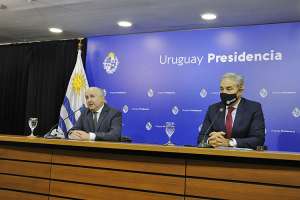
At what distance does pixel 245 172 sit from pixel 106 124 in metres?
1.84

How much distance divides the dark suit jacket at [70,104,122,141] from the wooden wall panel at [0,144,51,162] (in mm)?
616

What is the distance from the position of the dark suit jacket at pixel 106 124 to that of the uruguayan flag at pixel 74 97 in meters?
2.24

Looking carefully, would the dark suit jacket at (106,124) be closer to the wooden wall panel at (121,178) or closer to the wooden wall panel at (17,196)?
the wooden wall panel at (121,178)

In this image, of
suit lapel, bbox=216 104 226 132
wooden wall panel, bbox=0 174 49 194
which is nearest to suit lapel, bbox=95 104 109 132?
wooden wall panel, bbox=0 174 49 194

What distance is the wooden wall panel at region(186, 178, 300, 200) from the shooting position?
2.51 metres

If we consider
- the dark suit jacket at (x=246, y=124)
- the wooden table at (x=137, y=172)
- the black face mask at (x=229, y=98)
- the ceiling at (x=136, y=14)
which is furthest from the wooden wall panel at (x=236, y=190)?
the ceiling at (x=136, y=14)

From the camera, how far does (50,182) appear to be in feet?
10.9

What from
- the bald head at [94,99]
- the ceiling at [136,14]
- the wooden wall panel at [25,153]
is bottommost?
the wooden wall panel at [25,153]

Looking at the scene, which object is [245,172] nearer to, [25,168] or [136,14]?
[25,168]

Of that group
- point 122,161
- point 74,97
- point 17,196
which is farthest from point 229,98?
point 74,97

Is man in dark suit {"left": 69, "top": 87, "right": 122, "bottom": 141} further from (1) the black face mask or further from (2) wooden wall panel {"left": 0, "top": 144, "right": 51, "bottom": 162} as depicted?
(1) the black face mask

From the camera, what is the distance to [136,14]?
545 cm

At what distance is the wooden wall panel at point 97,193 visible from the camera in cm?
290

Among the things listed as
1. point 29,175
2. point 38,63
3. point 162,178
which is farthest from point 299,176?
point 38,63
